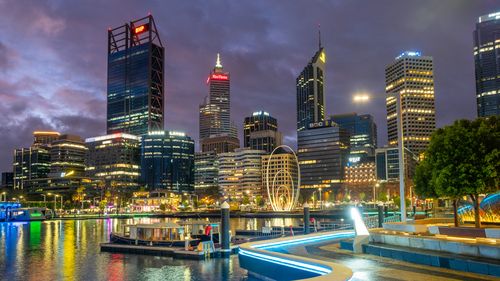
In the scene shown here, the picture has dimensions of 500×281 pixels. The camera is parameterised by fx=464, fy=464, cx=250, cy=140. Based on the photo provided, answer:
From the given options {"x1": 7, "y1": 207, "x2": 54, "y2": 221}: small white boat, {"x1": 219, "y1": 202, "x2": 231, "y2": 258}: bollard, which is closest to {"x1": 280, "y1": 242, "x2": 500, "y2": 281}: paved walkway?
{"x1": 219, "y1": 202, "x2": 231, "y2": 258}: bollard

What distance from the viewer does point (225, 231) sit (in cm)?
4225

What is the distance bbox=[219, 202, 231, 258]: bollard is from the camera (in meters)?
41.4

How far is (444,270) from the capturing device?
20.3 m

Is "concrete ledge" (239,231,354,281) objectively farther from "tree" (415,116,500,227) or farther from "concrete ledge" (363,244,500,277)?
"tree" (415,116,500,227)

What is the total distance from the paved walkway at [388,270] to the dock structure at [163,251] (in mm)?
16106

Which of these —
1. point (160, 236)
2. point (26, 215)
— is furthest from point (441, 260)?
point (26, 215)

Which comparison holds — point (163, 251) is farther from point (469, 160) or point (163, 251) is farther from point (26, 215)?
point (26, 215)

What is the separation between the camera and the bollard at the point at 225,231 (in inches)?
1629

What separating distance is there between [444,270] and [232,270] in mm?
18669

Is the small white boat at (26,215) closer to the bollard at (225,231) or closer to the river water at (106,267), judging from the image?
the river water at (106,267)

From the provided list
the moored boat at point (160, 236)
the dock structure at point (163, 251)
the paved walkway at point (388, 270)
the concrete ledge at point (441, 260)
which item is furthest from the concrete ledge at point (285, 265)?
the moored boat at point (160, 236)

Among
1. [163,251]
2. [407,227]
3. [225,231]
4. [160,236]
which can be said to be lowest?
[163,251]

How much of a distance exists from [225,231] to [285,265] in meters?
20.4

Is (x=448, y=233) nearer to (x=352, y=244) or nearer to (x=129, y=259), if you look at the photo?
(x=352, y=244)
